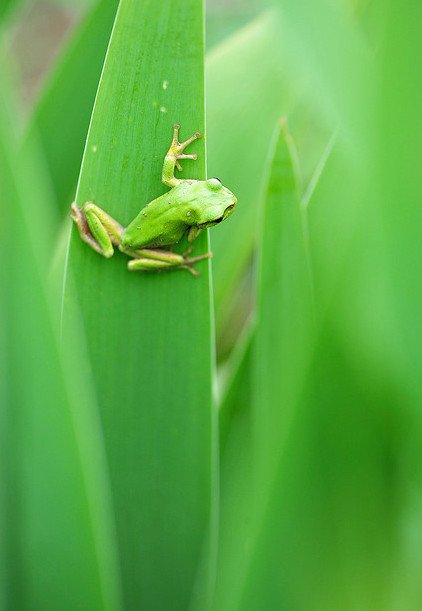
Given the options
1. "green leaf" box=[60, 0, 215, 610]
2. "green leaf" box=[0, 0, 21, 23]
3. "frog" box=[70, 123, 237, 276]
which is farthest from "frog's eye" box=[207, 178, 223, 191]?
"green leaf" box=[0, 0, 21, 23]

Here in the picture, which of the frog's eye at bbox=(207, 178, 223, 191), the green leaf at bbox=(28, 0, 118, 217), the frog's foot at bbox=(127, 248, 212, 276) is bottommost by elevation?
the frog's foot at bbox=(127, 248, 212, 276)

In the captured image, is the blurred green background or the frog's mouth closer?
the blurred green background

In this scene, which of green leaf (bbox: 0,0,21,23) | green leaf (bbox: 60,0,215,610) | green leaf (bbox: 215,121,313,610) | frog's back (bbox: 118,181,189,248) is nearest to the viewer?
green leaf (bbox: 215,121,313,610)

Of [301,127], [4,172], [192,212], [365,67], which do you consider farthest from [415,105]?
[301,127]

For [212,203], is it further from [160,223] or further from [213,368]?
[213,368]

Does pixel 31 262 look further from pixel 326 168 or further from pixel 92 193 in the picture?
pixel 326 168

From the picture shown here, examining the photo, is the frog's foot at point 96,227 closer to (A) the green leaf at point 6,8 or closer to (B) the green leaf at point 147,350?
(B) the green leaf at point 147,350

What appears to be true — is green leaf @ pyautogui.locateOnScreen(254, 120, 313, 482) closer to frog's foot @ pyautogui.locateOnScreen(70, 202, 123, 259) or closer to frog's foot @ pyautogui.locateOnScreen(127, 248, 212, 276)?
frog's foot @ pyautogui.locateOnScreen(127, 248, 212, 276)
